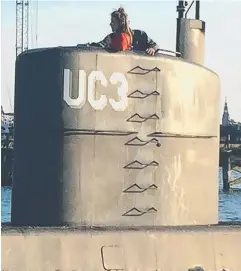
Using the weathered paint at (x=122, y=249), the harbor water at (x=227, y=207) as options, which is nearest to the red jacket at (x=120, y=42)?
the weathered paint at (x=122, y=249)

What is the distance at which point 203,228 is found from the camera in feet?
25.9

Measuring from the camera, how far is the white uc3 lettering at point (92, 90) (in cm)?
757

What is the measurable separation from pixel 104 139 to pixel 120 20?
130 cm

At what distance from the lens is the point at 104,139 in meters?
7.64

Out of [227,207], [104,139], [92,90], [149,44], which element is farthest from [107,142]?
[227,207]

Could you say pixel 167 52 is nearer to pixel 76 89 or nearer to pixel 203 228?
pixel 76 89

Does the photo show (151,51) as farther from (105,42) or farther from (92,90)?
(92,90)

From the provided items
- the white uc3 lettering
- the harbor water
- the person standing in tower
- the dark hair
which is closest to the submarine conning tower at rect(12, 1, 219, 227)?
the white uc3 lettering

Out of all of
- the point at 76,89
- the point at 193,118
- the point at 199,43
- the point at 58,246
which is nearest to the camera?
the point at 58,246

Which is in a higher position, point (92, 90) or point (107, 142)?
point (92, 90)

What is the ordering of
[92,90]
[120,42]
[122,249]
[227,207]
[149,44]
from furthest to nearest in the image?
[227,207] < [149,44] < [120,42] < [92,90] < [122,249]

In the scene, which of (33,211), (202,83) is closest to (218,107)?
(202,83)

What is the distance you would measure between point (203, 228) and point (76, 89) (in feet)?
6.51

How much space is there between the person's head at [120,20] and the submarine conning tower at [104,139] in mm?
329
